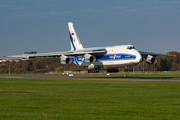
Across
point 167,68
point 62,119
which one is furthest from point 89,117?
point 167,68

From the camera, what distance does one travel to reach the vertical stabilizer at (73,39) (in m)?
67.1

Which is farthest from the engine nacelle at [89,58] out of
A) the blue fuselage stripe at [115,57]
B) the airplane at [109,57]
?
the blue fuselage stripe at [115,57]

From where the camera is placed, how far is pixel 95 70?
5731 centimetres

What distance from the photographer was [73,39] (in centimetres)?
6769

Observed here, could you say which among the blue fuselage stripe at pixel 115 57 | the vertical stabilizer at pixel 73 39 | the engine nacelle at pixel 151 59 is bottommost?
the engine nacelle at pixel 151 59

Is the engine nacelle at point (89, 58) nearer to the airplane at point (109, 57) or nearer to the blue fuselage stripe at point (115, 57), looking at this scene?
the airplane at point (109, 57)

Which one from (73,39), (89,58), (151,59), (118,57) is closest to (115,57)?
(118,57)

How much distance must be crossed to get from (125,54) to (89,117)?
4079 centimetres

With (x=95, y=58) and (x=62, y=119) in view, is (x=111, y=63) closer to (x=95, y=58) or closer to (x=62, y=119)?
(x=95, y=58)

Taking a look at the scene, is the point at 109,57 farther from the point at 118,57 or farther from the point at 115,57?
the point at 118,57

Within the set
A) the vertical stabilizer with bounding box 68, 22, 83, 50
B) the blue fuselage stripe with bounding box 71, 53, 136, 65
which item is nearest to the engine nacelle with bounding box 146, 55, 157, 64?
the blue fuselage stripe with bounding box 71, 53, 136, 65

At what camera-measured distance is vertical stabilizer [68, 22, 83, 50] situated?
6706cm

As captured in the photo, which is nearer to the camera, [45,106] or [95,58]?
[45,106]

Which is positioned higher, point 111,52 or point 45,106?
point 111,52
